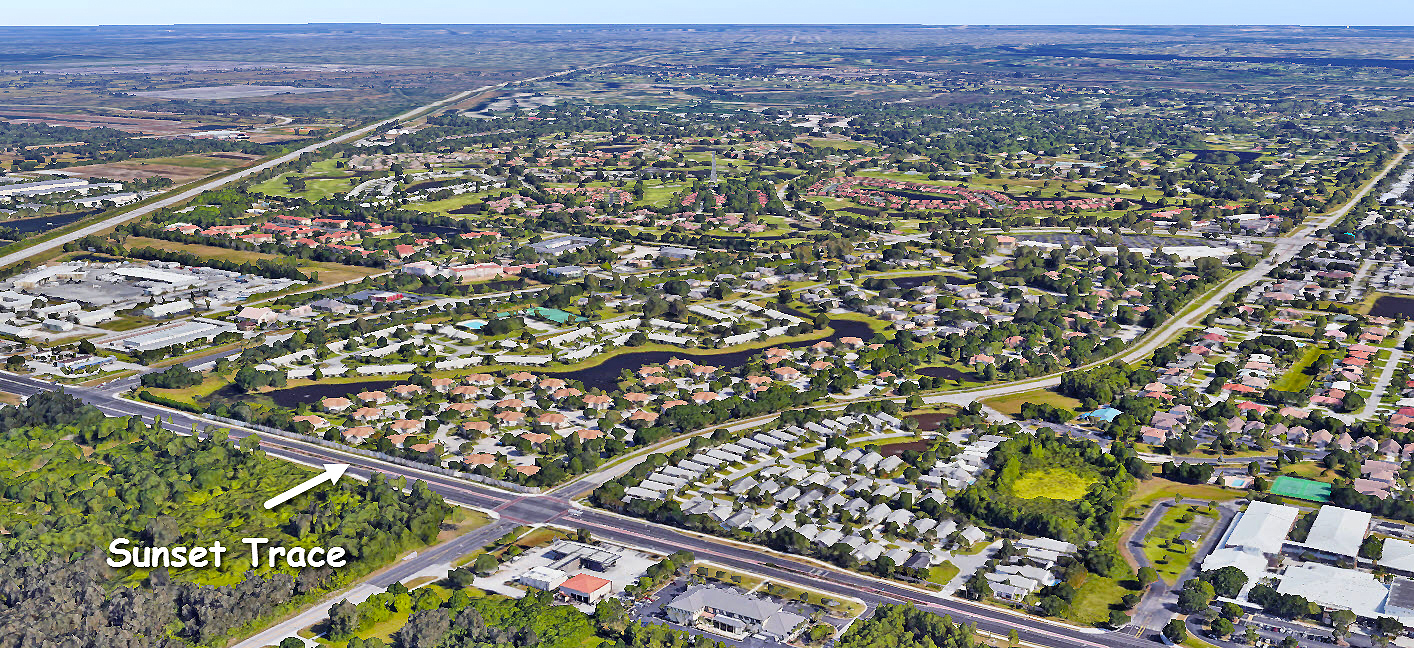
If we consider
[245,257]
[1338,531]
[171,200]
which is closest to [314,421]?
[1338,531]

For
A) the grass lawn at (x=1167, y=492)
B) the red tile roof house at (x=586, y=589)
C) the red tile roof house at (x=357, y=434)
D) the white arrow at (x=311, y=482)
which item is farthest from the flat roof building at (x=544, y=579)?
the grass lawn at (x=1167, y=492)

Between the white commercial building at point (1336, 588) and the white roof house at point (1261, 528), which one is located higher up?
the white commercial building at point (1336, 588)

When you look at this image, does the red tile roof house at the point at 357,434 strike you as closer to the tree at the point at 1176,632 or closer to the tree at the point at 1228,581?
the tree at the point at 1176,632

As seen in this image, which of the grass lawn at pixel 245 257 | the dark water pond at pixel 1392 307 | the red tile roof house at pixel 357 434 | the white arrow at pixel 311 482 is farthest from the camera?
the grass lawn at pixel 245 257

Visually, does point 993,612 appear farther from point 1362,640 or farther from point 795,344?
point 795,344

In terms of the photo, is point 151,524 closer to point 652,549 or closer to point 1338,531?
point 652,549

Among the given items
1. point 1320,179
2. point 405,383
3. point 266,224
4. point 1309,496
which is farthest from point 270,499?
point 1320,179

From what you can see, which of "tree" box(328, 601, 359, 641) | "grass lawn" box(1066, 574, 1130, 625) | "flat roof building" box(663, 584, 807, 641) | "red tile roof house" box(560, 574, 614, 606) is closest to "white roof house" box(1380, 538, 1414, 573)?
"grass lawn" box(1066, 574, 1130, 625)
